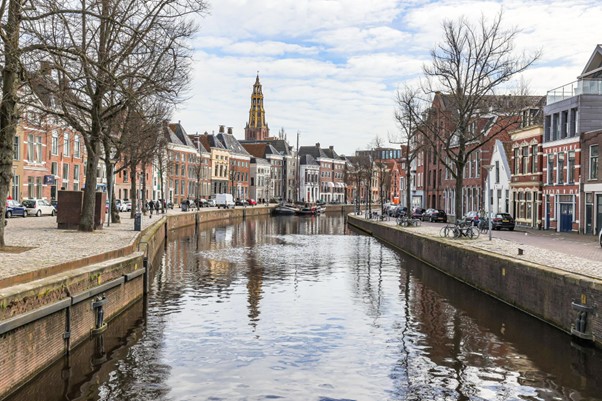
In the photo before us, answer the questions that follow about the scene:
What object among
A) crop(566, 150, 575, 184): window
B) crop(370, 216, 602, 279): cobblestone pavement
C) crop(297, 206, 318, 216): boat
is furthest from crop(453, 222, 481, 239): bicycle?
crop(297, 206, 318, 216): boat

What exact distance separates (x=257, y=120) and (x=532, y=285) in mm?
164059

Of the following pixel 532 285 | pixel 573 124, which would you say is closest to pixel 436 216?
pixel 573 124

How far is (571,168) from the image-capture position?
144 feet

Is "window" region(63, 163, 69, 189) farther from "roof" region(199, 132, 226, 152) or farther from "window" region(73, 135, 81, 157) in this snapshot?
"roof" region(199, 132, 226, 152)

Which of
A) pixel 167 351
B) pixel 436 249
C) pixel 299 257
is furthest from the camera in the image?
pixel 299 257

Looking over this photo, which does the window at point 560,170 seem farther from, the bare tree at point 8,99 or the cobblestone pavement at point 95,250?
the bare tree at point 8,99

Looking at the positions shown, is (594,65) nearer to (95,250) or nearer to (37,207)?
(95,250)

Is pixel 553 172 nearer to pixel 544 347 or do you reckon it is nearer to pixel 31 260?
pixel 544 347

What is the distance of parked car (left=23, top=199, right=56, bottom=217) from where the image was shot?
50688mm

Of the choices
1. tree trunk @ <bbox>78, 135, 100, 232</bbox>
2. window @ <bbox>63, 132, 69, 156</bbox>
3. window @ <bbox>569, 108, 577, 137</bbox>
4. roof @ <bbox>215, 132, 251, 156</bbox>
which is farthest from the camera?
roof @ <bbox>215, 132, 251, 156</bbox>

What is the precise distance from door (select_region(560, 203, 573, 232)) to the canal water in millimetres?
19526

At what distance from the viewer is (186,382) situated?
1321 centimetres

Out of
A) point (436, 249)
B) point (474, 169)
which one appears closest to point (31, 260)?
point (436, 249)

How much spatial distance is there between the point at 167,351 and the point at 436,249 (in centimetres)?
2012
